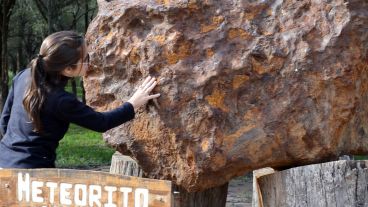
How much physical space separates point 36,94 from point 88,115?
263 millimetres

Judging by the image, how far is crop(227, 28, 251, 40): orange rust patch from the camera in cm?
340

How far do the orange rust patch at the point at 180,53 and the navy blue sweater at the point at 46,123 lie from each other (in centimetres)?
32

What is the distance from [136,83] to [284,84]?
777 millimetres

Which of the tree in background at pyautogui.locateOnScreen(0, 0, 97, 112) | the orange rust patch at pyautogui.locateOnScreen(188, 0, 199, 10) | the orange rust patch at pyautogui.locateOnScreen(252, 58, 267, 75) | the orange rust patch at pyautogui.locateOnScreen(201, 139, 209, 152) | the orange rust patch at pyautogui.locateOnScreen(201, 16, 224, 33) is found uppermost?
the tree in background at pyautogui.locateOnScreen(0, 0, 97, 112)

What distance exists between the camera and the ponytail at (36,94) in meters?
3.18

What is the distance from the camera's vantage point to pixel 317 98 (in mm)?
3375

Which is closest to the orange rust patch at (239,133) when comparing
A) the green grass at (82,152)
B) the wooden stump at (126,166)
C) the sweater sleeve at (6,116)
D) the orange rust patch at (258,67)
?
the orange rust patch at (258,67)

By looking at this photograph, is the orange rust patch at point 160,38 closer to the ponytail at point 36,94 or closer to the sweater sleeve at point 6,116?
the ponytail at point 36,94

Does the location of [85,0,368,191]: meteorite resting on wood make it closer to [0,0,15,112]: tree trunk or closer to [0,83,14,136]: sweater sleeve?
[0,83,14,136]: sweater sleeve

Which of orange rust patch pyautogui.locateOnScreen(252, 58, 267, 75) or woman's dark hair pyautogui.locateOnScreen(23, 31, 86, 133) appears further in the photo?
orange rust patch pyautogui.locateOnScreen(252, 58, 267, 75)

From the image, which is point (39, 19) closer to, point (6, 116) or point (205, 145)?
point (6, 116)

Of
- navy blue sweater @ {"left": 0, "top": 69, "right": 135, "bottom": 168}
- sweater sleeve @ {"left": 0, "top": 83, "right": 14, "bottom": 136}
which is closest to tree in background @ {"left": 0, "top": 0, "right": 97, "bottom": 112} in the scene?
sweater sleeve @ {"left": 0, "top": 83, "right": 14, "bottom": 136}

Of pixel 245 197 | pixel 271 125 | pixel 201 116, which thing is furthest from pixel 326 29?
pixel 245 197

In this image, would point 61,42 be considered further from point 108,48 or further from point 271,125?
point 271,125
